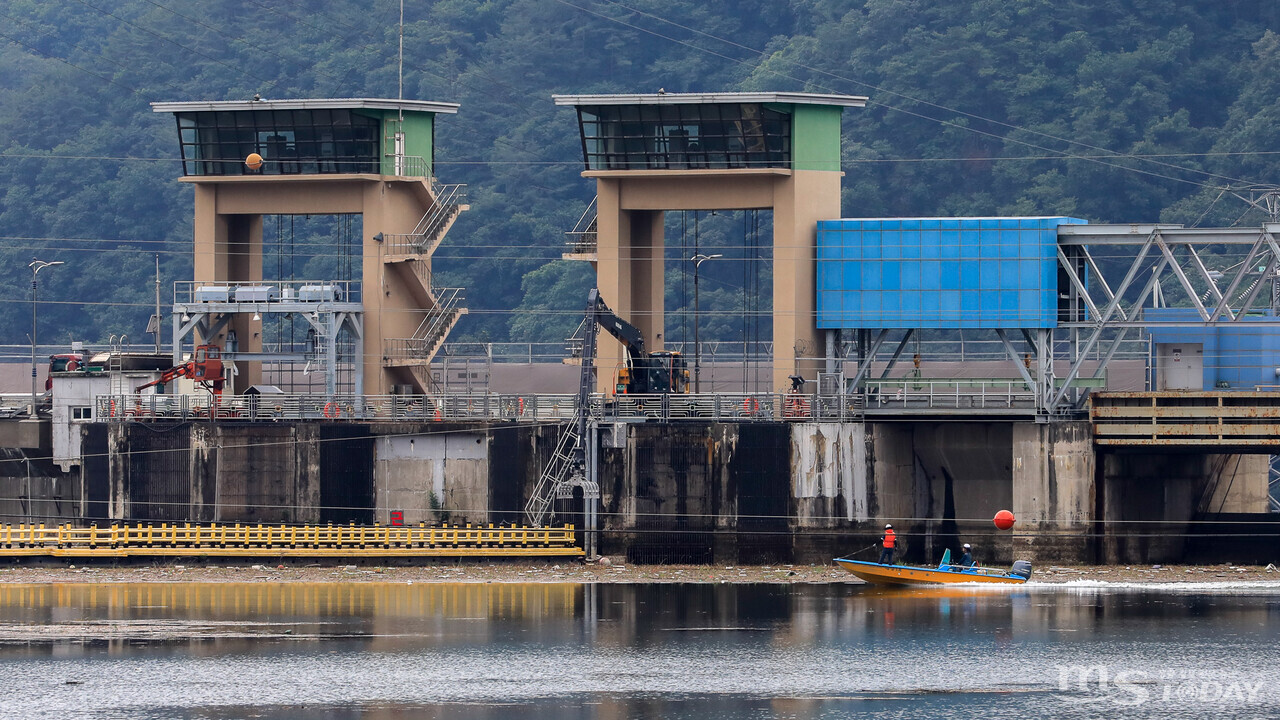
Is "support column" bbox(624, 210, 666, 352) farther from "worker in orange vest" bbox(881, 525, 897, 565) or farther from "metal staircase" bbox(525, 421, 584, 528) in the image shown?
"worker in orange vest" bbox(881, 525, 897, 565)

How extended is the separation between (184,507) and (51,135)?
100 meters

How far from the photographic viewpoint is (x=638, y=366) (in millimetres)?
83562

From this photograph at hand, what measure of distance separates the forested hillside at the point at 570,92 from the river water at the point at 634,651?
73080 millimetres

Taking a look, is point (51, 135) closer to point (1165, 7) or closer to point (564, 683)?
point (1165, 7)

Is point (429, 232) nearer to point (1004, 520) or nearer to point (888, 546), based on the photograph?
point (888, 546)

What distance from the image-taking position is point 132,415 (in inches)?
3319

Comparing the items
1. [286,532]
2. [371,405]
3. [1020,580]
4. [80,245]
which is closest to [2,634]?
[286,532]

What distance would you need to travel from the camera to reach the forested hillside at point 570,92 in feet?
484

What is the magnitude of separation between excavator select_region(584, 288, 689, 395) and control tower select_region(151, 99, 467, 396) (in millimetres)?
8531

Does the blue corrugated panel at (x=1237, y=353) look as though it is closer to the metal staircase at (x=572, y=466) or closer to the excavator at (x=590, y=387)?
the excavator at (x=590, y=387)

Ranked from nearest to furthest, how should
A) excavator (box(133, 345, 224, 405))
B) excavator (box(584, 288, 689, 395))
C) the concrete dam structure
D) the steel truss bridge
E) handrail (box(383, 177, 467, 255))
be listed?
the steel truss bridge, the concrete dam structure, excavator (box(584, 288, 689, 395)), excavator (box(133, 345, 224, 405)), handrail (box(383, 177, 467, 255))

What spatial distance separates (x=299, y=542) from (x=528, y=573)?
9591 mm

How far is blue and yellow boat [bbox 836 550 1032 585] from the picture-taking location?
2884 inches

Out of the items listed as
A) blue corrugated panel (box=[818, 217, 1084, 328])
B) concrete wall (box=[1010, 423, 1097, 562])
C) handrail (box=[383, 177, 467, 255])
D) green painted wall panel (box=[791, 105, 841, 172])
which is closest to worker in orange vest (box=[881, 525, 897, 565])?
concrete wall (box=[1010, 423, 1097, 562])
